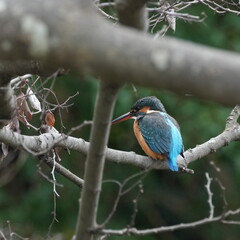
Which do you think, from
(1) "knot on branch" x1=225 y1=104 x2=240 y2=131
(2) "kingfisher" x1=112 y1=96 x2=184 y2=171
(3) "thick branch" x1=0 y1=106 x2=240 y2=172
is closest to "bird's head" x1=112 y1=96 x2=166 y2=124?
(2) "kingfisher" x1=112 y1=96 x2=184 y2=171

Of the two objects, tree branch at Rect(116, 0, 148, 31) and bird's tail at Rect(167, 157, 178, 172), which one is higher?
tree branch at Rect(116, 0, 148, 31)

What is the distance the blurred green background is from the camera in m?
6.57

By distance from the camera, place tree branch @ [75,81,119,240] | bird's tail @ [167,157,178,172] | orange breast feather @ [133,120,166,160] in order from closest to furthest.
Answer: tree branch @ [75,81,119,240] → bird's tail @ [167,157,178,172] → orange breast feather @ [133,120,166,160]

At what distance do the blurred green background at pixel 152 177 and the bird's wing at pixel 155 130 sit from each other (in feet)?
5.31

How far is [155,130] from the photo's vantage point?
14.2 feet

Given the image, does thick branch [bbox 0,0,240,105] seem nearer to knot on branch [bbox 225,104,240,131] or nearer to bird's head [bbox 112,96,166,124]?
knot on branch [bbox 225,104,240,131]

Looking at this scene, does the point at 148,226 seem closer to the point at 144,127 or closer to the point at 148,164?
the point at 144,127

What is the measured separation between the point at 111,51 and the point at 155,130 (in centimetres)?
307

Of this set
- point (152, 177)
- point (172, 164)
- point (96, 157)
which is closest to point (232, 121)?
point (172, 164)

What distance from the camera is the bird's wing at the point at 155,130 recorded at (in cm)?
418

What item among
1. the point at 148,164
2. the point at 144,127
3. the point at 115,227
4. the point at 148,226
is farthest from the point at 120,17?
the point at 148,226

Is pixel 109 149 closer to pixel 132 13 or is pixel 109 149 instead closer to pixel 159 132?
pixel 132 13

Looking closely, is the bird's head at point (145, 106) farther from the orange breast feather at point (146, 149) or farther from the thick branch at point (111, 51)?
the thick branch at point (111, 51)

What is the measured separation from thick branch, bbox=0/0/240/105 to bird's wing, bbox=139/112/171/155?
2.82m
